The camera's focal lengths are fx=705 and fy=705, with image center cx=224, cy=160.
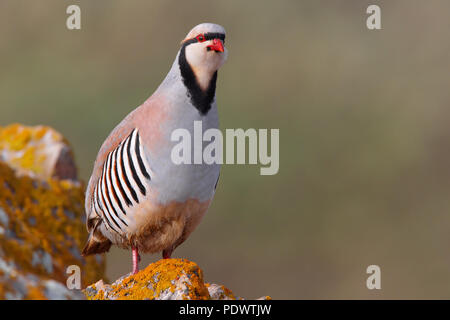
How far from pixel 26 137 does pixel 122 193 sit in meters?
1.79

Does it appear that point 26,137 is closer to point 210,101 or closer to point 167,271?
point 210,101

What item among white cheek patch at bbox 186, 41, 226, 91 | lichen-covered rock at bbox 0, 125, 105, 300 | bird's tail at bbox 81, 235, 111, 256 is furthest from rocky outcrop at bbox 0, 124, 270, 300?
white cheek patch at bbox 186, 41, 226, 91

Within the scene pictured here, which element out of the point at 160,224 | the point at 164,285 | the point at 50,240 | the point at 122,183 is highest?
the point at 122,183

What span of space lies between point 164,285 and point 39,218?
1.59 m

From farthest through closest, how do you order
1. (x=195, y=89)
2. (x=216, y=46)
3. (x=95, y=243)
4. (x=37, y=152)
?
1. (x=37, y=152)
2. (x=95, y=243)
3. (x=195, y=89)
4. (x=216, y=46)

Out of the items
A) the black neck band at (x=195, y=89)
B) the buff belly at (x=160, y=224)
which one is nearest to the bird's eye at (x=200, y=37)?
the black neck band at (x=195, y=89)

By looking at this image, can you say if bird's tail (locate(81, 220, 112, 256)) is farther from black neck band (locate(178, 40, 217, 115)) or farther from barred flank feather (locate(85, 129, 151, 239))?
black neck band (locate(178, 40, 217, 115))

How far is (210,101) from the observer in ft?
13.0

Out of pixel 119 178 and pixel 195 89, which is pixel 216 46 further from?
pixel 119 178

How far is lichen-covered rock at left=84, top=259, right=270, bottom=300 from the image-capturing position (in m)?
3.15

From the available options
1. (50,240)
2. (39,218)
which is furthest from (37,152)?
(50,240)

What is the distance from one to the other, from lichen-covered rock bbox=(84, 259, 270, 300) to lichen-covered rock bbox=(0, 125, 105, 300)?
30cm

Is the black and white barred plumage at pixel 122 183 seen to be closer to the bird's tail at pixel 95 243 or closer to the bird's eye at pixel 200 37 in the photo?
the bird's tail at pixel 95 243

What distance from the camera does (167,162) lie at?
388cm
